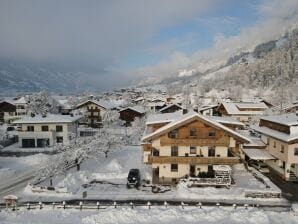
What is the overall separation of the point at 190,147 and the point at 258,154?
37.7 ft

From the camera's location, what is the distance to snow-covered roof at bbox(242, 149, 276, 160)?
137ft

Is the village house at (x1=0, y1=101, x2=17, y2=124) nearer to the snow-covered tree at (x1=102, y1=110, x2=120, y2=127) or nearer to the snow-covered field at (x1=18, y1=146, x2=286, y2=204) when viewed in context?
the snow-covered tree at (x1=102, y1=110, x2=120, y2=127)

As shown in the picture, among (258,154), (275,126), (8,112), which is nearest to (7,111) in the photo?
(8,112)

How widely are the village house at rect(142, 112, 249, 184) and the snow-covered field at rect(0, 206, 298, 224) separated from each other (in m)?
8.16

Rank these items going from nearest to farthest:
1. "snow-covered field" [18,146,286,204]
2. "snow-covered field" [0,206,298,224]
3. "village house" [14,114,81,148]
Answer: "snow-covered field" [0,206,298,224], "snow-covered field" [18,146,286,204], "village house" [14,114,81,148]

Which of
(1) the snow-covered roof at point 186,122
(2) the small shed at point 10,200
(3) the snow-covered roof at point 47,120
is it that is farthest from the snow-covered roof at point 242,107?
(2) the small shed at point 10,200

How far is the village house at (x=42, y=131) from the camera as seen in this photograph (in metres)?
63.3

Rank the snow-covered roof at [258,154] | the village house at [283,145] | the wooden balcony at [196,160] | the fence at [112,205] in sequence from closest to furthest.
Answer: the fence at [112,205] < the wooden balcony at [196,160] < the village house at [283,145] < the snow-covered roof at [258,154]

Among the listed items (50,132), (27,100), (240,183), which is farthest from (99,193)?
(27,100)

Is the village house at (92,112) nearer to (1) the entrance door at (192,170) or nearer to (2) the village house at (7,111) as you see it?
(2) the village house at (7,111)

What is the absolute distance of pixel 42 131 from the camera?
6362 cm

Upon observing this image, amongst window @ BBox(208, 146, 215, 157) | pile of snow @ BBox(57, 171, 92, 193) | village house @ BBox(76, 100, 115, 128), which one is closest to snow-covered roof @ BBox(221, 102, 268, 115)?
village house @ BBox(76, 100, 115, 128)

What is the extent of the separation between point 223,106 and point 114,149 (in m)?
53.1

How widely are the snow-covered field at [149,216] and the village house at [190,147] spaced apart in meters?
8.16
